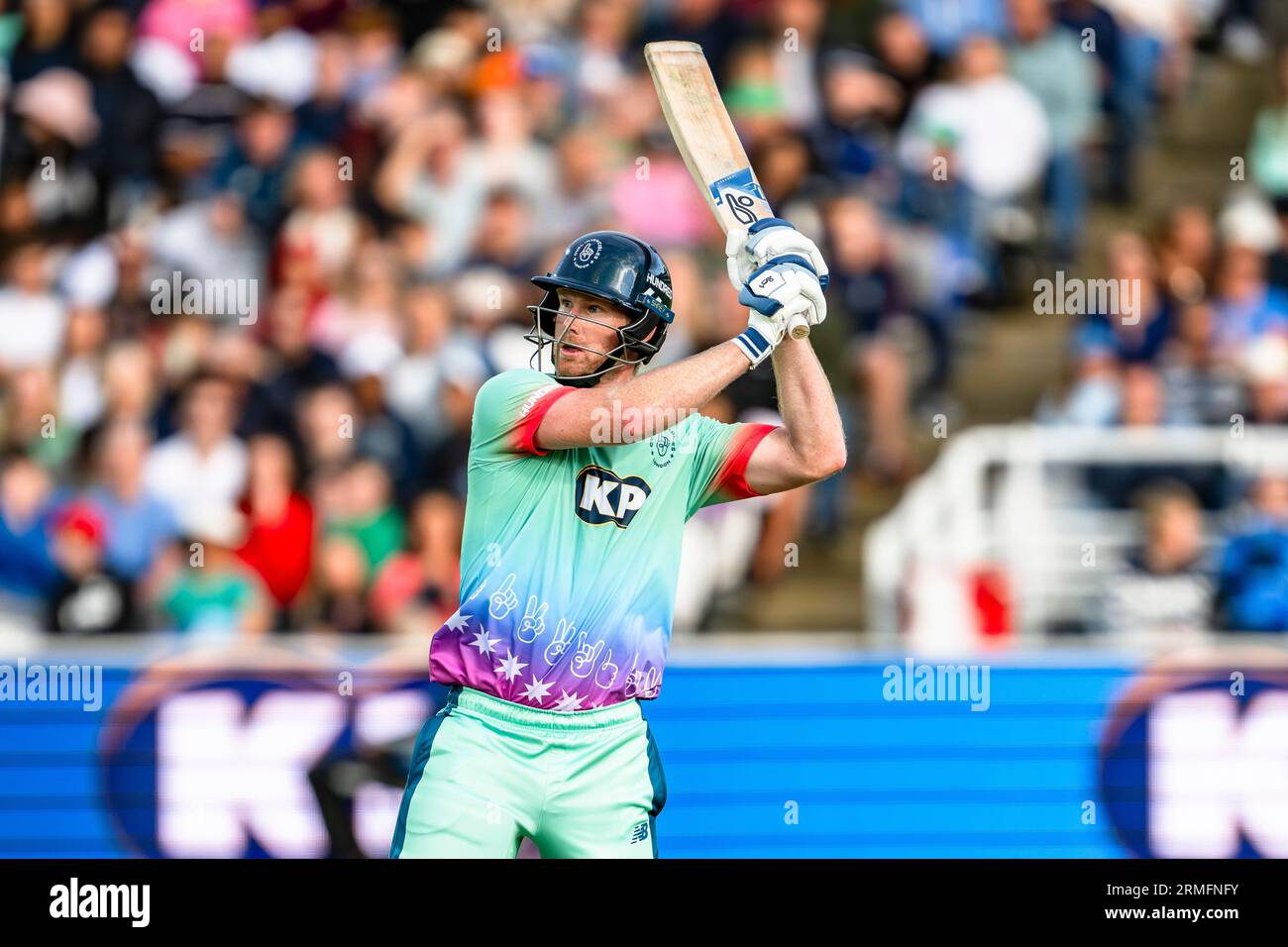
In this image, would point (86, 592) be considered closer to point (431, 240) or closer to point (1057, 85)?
point (431, 240)

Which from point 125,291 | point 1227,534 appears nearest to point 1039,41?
point 1227,534

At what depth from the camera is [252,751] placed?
8.60m

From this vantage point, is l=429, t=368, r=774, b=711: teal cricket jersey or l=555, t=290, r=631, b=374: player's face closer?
l=429, t=368, r=774, b=711: teal cricket jersey

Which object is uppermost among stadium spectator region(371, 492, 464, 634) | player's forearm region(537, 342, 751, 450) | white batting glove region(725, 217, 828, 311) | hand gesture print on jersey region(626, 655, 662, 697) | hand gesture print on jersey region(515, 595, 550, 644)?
white batting glove region(725, 217, 828, 311)

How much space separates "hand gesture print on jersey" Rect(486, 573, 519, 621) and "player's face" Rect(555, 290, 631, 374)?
668 mm

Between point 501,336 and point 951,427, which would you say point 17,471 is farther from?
point 951,427

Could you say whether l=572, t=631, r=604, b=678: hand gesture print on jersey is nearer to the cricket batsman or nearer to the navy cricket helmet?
the cricket batsman

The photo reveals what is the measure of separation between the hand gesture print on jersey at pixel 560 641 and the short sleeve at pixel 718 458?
0.57m

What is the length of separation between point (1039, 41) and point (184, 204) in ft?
16.3

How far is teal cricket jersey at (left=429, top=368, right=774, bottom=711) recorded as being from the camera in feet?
18.1

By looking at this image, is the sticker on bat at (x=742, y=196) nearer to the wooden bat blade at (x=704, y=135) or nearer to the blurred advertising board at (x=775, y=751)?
the wooden bat blade at (x=704, y=135)

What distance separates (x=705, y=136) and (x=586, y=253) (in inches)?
27.1

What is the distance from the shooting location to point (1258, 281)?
1052 centimetres

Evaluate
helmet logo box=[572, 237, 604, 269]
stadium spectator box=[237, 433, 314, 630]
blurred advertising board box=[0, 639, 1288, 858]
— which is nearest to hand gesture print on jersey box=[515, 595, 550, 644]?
helmet logo box=[572, 237, 604, 269]
